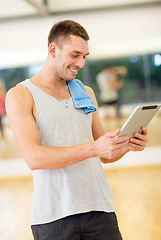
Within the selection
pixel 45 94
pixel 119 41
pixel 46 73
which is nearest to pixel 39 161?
pixel 45 94

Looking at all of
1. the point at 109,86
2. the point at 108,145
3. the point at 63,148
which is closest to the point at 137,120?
the point at 108,145

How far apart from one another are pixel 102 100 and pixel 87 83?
1.27 feet

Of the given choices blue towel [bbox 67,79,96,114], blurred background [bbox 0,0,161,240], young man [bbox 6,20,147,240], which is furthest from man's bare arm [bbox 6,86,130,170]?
blurred background [bbox 0,0,161,240]

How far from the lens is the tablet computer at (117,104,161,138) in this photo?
3.98 ft

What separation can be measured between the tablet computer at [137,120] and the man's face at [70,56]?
13.0 inches

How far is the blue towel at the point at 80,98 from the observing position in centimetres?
134

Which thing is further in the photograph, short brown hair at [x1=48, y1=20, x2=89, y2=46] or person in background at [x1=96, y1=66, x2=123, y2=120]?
person in background at [x1=96, y1=66, x2=123, y2=120]

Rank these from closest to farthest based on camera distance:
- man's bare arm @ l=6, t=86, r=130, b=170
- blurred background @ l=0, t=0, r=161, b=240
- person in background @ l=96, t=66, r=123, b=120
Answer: man's bare arm @ l=6, t=86, r=130, b=170
blurred background @ l=0, t=0, r=161, b=240
person in background @ l=96, t=66, r=123, b=120

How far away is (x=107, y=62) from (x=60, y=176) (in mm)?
4159

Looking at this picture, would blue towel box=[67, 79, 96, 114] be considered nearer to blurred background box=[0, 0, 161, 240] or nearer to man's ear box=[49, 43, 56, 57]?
man's ear box=[49, 43, 56, 57]

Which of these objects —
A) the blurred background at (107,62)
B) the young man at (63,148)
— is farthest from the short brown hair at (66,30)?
the blurred background at (107,62)

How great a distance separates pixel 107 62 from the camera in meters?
5.22

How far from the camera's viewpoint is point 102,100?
5301 mm

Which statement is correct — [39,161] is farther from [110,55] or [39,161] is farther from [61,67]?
[110,55]
